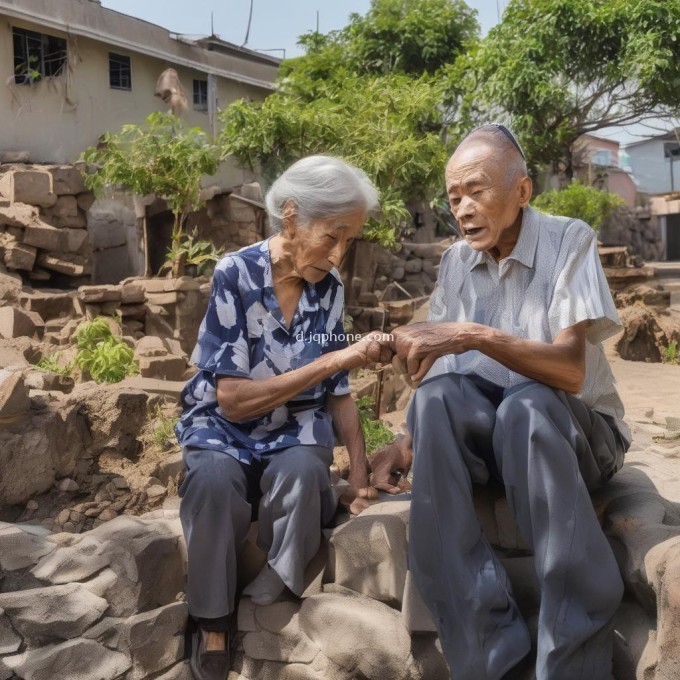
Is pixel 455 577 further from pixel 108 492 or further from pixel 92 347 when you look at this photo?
pixel 92 347

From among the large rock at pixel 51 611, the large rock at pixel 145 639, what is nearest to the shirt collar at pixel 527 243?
the large rock at pixel 145 639

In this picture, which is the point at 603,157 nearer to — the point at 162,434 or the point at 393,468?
the point at 162,434

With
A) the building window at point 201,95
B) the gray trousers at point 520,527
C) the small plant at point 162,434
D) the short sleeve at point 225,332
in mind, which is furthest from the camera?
the building window at point 201,95

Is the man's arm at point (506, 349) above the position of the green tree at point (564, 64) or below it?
below

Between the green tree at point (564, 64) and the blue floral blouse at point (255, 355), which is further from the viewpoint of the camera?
the green tree at point (564, 64)

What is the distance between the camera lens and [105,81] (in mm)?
14172

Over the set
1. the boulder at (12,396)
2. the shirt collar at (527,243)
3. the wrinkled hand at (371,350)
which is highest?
the shirt collar at (527,243)

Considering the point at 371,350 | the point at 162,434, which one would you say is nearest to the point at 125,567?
the point at 371,350

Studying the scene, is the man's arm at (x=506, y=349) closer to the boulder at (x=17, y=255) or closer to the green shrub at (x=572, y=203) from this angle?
the boulder at (x=17, y=255)

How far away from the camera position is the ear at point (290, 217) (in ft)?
9.03

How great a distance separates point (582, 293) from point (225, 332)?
3.72 ft

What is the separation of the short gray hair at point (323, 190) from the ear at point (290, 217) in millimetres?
11

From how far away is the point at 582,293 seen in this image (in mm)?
2363

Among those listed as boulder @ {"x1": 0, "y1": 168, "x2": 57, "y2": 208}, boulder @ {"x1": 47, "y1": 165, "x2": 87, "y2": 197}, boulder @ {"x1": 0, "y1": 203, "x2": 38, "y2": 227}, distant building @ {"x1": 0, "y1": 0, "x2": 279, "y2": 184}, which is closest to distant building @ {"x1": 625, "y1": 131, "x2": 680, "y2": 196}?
distant building @ {"x1": 0, "y1": 0, "x2": 279, "y2": 184}
